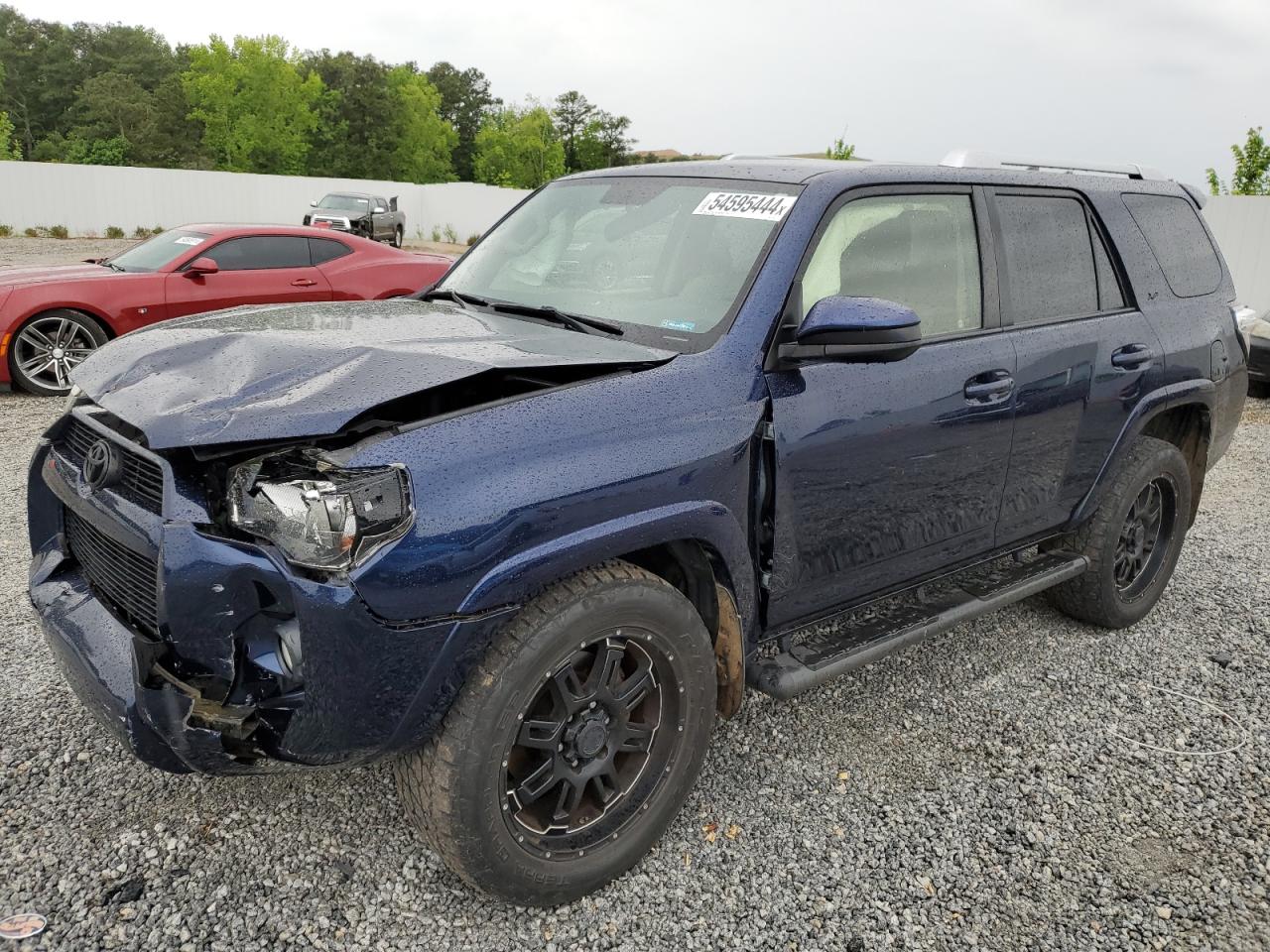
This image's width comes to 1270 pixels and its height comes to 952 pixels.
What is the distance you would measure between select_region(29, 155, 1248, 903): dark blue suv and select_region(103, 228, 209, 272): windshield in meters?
6.40

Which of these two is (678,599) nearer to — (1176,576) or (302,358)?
(302,358)

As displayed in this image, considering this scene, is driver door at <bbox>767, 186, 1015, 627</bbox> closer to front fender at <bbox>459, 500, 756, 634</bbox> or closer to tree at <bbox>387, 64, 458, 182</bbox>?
front fender at <bbox>459, 500, 756, 634</bbox>

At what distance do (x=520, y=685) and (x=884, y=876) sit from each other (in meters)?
1.25

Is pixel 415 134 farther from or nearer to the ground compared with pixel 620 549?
farther from the ground

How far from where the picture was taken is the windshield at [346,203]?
1055 inches

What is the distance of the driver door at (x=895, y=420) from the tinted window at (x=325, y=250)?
7832mm

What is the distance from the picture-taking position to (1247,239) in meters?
16.7

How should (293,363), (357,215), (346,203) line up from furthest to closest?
1. (346,203)
2. (357,215)
3. (293,363)

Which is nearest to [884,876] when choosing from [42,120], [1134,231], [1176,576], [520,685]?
[520,685]

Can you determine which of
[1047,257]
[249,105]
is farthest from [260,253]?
[249,105]

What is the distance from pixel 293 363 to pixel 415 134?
282 feet

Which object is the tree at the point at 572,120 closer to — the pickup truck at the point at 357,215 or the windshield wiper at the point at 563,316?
the pickup truck at the point at 357,215

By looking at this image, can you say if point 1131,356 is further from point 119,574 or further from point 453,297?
point 119,574

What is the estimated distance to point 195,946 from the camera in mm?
2314
